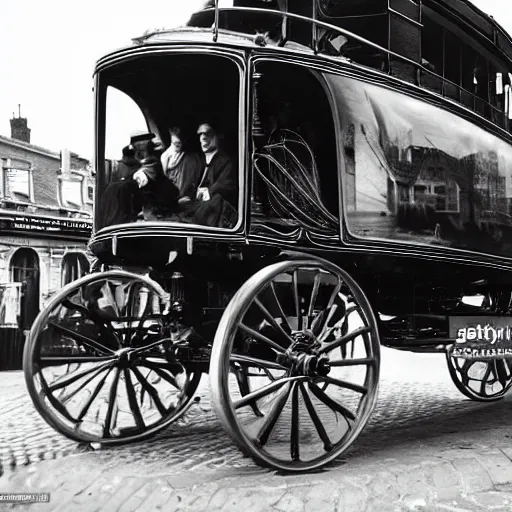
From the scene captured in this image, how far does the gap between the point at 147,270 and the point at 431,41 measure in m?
2.65

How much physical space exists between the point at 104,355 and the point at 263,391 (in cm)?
135

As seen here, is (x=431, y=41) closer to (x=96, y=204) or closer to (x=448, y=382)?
(x=96, y=204)

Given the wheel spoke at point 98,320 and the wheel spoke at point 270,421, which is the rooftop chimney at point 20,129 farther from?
the wheel spoke at point 270,421

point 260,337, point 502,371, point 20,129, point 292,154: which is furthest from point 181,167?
point 502,371

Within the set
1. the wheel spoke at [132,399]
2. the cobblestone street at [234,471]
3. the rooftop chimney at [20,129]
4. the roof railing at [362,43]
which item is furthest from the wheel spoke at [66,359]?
the roof railing at [362,43]

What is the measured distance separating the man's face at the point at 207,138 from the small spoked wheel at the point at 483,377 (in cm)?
334

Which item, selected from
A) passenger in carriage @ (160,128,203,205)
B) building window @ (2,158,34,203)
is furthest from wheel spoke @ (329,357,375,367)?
building window @ (2,158,34,203)

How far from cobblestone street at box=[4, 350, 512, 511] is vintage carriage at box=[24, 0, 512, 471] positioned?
0.62 feet

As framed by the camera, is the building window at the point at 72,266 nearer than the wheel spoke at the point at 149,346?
No

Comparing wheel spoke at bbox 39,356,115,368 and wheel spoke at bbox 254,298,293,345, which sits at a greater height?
wheel spoke at bbox 254,298,293,345

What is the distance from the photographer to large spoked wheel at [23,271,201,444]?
167 inches

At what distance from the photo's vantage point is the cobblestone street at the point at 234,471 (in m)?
3.46

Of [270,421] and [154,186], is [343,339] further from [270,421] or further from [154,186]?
[154,186]

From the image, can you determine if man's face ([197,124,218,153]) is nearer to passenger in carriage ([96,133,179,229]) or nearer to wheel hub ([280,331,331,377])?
passenger in carriage ([96,133,179,229])
